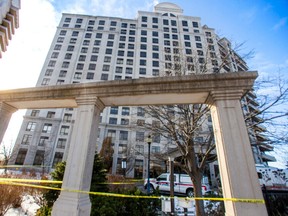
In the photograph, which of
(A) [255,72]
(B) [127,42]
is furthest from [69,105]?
(B) [127,42]

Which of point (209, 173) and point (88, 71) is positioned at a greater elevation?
point (88, 71)

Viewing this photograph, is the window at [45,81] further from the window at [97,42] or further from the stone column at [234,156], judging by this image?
the stone column at [234,156]

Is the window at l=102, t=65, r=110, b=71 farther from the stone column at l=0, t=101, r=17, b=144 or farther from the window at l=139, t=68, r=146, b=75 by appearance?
the stone column at l=0, t=101, r=17, b=144

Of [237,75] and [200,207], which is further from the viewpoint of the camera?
[200,207]

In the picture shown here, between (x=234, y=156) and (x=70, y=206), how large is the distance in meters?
3.64

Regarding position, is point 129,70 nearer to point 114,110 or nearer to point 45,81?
point 114,110

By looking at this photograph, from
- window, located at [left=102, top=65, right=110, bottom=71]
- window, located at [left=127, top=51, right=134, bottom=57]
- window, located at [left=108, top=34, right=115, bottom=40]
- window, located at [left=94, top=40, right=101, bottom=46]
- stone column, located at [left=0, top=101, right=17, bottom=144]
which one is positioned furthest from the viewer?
window, located at [left=108, top=34, right=115, bottom=40]

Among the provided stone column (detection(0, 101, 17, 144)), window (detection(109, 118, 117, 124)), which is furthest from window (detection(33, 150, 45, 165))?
stone column (detection(0, 101, 17, 144))

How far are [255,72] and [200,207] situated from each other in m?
5.65

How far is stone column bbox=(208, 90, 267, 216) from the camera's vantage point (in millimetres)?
2877

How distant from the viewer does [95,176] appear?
6809mm

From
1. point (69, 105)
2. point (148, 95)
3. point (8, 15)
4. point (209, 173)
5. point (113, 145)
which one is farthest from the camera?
point (113, 145)

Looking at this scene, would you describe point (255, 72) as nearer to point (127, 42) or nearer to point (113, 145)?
point (113, 145)

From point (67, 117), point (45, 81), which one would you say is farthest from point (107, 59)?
point (67, 117)
